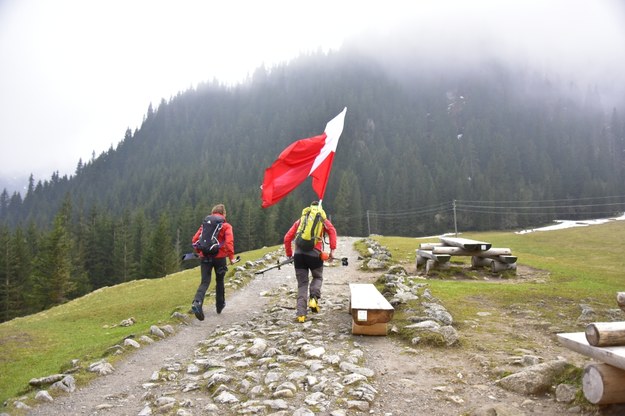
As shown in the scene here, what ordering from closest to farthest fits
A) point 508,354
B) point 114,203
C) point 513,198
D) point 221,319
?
point 508,354 < point 221,319 < point 513,198 < point 114,203

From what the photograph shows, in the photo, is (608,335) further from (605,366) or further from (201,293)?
(201,293)

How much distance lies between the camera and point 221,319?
460 inches

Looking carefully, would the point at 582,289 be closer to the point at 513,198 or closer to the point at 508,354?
the point at 508,354

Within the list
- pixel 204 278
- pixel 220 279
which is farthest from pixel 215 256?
pixel 220 279

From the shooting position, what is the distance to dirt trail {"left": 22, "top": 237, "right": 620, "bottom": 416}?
17.0 ft

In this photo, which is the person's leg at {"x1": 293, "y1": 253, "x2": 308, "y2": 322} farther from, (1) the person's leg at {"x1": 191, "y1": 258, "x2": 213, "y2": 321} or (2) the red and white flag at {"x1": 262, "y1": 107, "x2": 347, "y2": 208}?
(1) the person's leg at {"x1": 191, "y1": 258, "x2": 213, "y2": 321}

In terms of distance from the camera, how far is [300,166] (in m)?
12.2

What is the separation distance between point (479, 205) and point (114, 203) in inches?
6230

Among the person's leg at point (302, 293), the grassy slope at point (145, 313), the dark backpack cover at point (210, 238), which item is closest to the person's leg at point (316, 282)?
the person's leg at point (302, 293)

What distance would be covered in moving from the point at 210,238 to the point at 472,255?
43.9ft

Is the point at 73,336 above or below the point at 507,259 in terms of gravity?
below

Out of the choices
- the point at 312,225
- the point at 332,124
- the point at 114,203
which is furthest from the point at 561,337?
the point at 114,203

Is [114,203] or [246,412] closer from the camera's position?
[246,412]

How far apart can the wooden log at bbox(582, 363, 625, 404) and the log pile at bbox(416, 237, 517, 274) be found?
1353 centimetres
